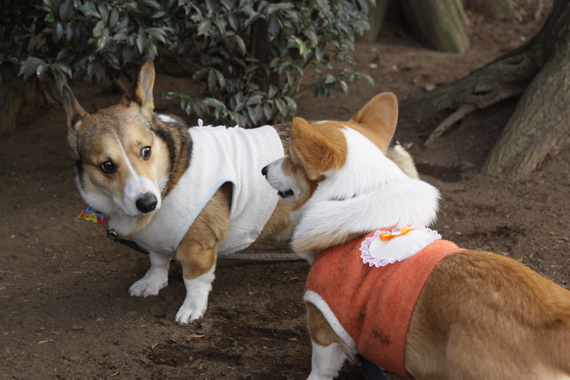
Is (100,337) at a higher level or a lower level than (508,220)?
lower

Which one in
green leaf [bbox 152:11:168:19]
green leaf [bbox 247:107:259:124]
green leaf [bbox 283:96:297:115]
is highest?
green leaf [bbox 152:11:168:19]

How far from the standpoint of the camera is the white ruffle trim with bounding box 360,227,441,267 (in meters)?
2.10

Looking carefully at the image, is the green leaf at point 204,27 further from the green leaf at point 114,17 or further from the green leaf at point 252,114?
the green leaf at point 252,114

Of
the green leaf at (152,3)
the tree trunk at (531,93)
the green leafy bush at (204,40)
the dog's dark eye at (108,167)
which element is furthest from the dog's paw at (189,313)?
the tree trunk at (531,93)

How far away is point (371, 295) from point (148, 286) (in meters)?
2.05

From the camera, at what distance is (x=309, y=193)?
2445 millimetres

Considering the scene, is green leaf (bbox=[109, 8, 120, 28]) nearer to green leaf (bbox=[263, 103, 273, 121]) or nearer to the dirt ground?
green leaf (bbox=[263, 103, 273, 121])

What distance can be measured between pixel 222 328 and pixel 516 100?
177 inches

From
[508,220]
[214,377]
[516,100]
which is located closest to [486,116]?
[516,100]

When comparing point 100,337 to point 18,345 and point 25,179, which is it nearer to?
point 18,345

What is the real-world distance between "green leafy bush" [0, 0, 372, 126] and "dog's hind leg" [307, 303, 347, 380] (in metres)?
2.52

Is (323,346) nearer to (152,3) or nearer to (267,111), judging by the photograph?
(267,111)

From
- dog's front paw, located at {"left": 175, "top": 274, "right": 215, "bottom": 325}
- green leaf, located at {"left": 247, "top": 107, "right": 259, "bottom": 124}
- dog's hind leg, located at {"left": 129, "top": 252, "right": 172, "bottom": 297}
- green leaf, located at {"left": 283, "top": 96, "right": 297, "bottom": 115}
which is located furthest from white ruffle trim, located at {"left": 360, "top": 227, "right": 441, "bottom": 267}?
green leaf, located at {"left": 283, "top": 96, "right": 297, "bottom": 115}

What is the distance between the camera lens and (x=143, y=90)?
3.17 m
